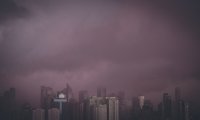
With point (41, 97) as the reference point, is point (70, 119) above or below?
below

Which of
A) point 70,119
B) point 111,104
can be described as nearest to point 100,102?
point 111,104

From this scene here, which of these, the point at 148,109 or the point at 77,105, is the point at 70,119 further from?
the point at 148,109

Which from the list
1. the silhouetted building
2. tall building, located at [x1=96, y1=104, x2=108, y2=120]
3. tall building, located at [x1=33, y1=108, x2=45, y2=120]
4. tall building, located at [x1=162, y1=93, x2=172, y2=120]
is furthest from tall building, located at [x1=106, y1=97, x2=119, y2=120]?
the silhouetted building

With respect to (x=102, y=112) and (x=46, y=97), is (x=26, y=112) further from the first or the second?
(x=102, y=112)

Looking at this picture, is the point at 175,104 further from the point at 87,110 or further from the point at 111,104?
the point at 87,110

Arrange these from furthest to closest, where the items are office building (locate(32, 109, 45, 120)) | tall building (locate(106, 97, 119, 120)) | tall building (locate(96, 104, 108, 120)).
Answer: tall building (locate(96, 104, 108, 120)) < tall building (locate(106, 97, 119, 120)) < office building (locate(32, 109, 45, 120))

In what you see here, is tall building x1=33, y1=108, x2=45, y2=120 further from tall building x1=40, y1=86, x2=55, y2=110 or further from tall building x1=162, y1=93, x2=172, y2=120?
tall building x1=162, y1=93, x2=172, y2=120

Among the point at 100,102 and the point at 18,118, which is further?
the point at 100,102

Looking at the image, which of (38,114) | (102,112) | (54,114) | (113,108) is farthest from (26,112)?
(113,108)

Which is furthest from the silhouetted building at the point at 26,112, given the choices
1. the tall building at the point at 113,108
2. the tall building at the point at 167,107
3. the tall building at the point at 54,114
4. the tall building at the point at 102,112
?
the tall building at the point at 167,107
